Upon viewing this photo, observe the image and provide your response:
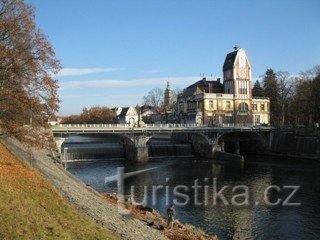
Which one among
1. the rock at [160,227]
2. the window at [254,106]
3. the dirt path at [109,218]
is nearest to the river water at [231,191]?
the rock at [160,227]

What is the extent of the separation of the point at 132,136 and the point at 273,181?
30.7 metres

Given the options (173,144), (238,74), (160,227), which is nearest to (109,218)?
(160,227)

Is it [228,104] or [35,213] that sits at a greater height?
[228,104]

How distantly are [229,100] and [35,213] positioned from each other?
84.1 metres

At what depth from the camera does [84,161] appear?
71.3 m

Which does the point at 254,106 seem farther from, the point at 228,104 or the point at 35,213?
the point at 35,213

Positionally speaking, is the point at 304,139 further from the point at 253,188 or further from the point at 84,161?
the point at 84,161

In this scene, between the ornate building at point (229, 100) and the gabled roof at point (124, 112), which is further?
the gabled roof at point (124, 112)

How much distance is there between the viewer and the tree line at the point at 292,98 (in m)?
84.6

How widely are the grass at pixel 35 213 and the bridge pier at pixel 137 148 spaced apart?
44.9m

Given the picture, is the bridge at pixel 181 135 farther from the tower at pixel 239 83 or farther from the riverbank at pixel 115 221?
the riverbank at pixel 115 221

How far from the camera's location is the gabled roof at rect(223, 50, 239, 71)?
327ft

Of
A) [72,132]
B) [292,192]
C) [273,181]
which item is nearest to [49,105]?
[292,192]

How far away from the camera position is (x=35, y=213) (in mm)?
19328
